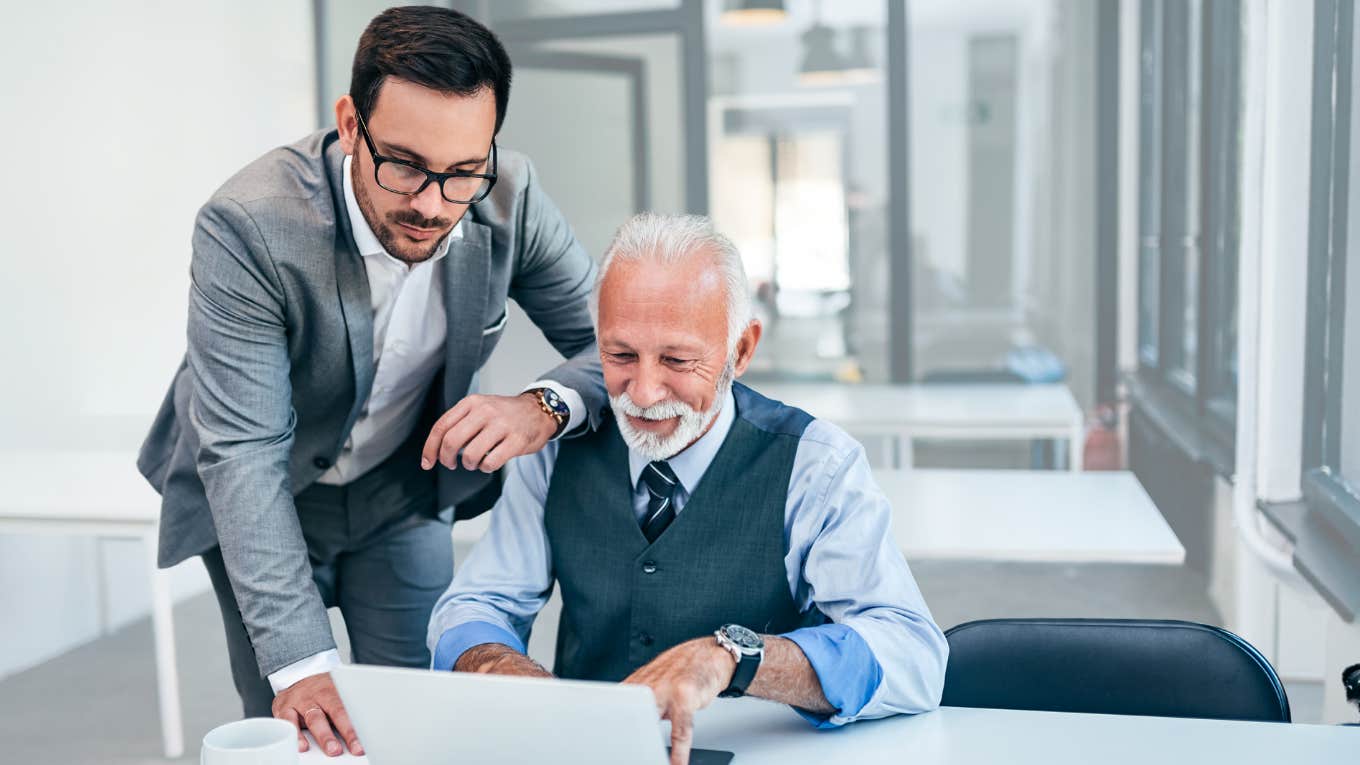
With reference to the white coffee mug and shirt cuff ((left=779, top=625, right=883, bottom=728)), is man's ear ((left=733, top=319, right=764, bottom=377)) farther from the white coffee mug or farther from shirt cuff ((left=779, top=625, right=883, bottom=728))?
the white coffee mug

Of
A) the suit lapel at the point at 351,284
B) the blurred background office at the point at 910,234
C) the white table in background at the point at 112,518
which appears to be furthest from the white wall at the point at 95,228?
the suit lapel at the point at 351,284

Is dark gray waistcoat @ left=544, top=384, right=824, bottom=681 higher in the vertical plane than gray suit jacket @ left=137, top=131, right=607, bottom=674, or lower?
lower

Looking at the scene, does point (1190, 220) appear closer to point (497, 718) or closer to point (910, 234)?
point (910, 234)

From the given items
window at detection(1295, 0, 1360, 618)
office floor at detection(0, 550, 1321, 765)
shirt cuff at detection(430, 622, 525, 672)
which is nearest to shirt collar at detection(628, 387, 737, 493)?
shirt cuff at detection(430, 622, 525, 672)

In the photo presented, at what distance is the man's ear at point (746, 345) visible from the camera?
154 centimetres

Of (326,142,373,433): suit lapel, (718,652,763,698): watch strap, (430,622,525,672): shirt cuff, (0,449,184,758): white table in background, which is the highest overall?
(326,142,373,433): suit lapel

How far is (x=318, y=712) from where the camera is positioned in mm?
1294

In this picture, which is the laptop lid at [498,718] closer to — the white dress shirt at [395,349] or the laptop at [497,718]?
the laptop at [497,718]

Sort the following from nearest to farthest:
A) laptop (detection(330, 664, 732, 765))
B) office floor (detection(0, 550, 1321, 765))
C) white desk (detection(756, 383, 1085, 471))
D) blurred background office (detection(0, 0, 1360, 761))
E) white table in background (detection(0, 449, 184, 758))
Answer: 1. laptop (detection(330, 664, 732, 765))
2. blurred background office (detection(0, 0, 1360, 761))
3. white table in background (detection(0, 449, 184, 758))
4. office floor (detection(0, 550, 1321, 765))
5. white desk (detection(756, 383, 1085, 471))

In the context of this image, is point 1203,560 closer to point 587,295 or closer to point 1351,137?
point 1351,137

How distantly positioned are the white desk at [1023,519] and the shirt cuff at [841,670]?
3.45ft

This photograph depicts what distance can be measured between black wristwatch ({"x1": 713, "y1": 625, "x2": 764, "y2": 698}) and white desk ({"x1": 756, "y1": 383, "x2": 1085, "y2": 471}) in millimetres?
2040

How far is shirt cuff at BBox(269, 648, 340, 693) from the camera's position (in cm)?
143

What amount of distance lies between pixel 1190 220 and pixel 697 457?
4058 millimetres
